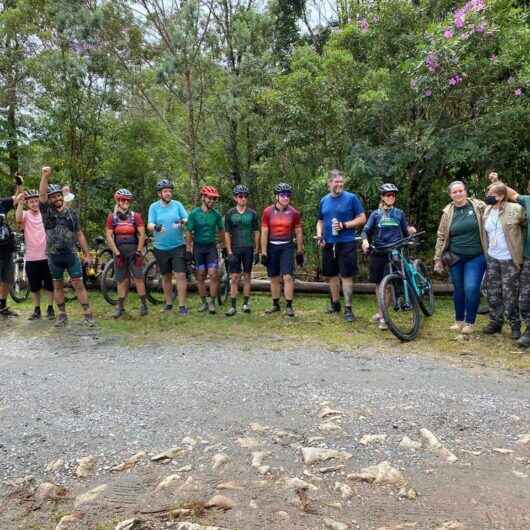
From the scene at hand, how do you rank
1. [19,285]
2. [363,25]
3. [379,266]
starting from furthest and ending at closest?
[19,285] < [363,25] < [379,266]

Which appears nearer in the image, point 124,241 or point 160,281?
point 124,241

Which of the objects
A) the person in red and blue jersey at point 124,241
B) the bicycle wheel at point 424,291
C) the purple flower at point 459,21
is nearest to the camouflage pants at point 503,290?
the bicycle wheel at point 424,291

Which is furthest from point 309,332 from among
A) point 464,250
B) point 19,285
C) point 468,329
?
point 19,285

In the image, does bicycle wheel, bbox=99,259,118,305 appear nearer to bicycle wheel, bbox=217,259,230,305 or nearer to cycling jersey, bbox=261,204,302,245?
bicycle wheel, bbox=217,259,230,305

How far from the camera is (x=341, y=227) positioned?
287 inches

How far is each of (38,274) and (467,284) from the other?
630 centimetres

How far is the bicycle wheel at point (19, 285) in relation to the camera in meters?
9.49

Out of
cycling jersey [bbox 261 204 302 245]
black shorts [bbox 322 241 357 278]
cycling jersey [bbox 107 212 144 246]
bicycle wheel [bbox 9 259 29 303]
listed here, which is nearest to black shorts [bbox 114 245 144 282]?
cycling jersey [bbox 107 212 144 246]

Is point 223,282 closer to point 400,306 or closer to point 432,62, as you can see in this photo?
point 400,306

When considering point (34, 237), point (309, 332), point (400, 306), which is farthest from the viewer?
point (34, 237)

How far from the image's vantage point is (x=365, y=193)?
29.3 feet

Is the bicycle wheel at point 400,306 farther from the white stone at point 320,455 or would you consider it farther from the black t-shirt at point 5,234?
the black t-shirt at point 5,234

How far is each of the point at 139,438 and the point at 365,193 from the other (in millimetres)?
6366

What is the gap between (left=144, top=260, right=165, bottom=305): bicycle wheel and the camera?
909 centimetres
